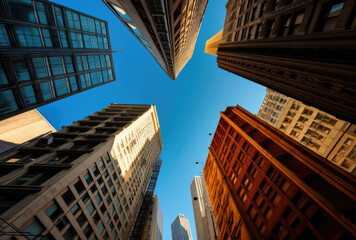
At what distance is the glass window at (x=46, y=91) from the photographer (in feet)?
62.7

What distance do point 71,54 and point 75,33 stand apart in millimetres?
5417

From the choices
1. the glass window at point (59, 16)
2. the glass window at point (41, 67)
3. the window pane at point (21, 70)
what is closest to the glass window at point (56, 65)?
the glass window at point (41, 67)

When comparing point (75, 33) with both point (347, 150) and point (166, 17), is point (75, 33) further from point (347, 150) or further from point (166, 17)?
point (347, 150)

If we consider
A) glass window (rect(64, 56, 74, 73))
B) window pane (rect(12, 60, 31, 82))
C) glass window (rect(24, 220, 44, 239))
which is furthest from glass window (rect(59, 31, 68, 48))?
glass window (rect(24, 220, 44, 239))

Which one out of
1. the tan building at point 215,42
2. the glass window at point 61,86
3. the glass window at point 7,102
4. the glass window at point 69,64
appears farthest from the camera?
the tan building at point 215,42

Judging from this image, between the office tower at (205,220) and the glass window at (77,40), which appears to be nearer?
the glass window at (77,40)

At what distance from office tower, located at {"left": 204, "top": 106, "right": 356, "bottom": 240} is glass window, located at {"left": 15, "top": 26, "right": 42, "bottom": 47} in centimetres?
3843

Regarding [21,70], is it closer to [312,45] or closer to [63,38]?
[63,38]

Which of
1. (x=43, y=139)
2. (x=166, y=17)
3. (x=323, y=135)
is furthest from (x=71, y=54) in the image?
(x=323, y=135)

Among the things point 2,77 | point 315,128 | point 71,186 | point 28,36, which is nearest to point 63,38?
point 28,36

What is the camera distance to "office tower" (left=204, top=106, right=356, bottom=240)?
10.8 metres

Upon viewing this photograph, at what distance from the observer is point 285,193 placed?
14.7 m

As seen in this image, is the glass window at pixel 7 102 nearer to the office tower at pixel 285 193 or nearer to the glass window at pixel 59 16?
the glass window at pixel 59 16

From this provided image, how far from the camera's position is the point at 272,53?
19984 mm
